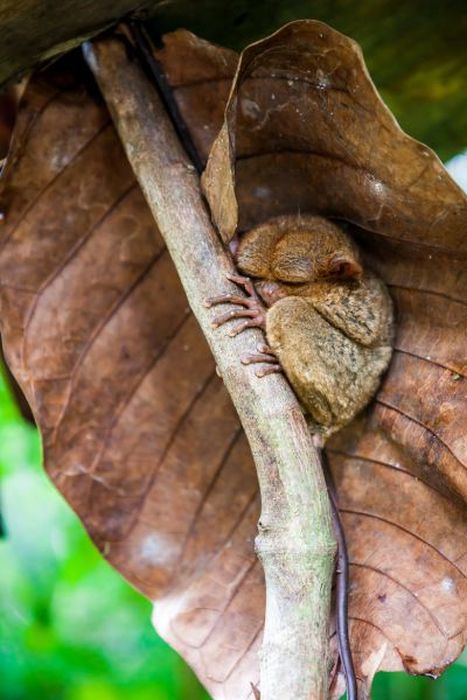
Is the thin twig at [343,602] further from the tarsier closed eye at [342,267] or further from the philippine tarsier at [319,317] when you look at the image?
the tarsier closed eye at [342,267]

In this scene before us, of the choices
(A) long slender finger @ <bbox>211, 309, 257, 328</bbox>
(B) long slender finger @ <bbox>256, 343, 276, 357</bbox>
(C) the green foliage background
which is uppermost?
(A) long slender finger @ <bbox>211, 309, 257, 328</bbox>

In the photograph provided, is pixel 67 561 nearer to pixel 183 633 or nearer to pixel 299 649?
pixel 183 633

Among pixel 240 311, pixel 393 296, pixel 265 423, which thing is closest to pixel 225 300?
pixel 240 311

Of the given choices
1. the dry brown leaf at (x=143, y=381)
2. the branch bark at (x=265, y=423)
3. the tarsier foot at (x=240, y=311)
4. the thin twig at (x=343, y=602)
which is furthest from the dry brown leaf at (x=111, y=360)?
the tarsier foot at (x=240, y=311)

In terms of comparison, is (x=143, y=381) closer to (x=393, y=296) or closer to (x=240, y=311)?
(x=240, y=311)

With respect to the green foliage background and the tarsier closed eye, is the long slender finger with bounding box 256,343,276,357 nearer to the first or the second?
the tarsier closed eye

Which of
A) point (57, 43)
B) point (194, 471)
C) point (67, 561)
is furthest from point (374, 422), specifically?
point (67, 561)

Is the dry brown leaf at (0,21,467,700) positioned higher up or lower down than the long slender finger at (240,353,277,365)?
lower down

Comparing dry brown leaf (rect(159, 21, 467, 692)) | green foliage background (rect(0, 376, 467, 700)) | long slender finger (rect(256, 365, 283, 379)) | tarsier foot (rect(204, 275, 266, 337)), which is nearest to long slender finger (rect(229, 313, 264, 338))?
tarsier foot (rect(204, 275, 266, 337))
